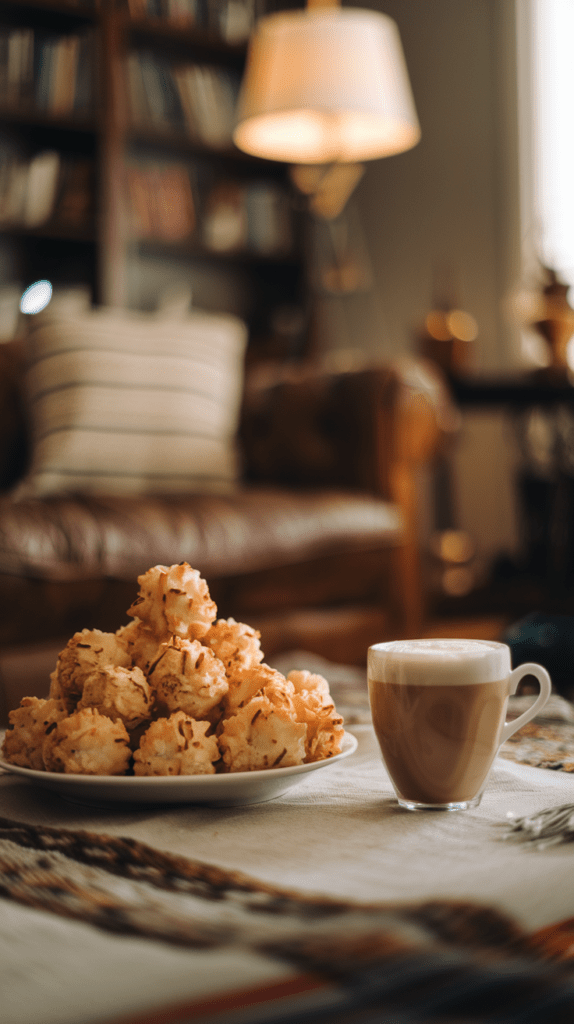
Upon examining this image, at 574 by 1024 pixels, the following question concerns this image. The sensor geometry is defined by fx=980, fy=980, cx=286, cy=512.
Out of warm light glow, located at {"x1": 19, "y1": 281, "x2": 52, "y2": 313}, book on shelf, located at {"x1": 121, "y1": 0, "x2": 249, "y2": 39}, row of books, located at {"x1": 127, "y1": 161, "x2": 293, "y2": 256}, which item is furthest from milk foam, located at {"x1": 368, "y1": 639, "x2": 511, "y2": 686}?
book on shelf, located at {"x1": 121, "y1": 0, "x2": 249, "y2": 39}

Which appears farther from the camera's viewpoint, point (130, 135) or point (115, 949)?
point (130, 135)

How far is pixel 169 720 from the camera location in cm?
57

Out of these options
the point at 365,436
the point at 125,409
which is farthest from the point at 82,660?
the point at 365,436

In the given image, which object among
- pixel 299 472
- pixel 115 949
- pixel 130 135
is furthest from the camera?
pixel 130 135

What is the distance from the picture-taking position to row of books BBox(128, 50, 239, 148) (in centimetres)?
349

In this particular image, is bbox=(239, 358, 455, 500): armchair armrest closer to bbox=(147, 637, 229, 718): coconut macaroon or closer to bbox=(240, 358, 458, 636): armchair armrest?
bbox=(240, 358, 458, 636): armchair armrest

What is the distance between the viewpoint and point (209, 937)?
0.39 m

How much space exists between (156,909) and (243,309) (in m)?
3.70

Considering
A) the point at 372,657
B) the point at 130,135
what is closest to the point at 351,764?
the point at 372,657

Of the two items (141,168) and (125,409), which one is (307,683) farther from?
(141,168)

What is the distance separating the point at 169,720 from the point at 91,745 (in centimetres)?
5

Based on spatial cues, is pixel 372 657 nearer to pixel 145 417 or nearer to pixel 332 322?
pixel 145 417

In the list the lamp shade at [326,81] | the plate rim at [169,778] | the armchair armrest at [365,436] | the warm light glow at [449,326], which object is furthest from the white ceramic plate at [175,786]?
the warm light glow at [449,326]

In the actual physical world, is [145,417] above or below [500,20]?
below
